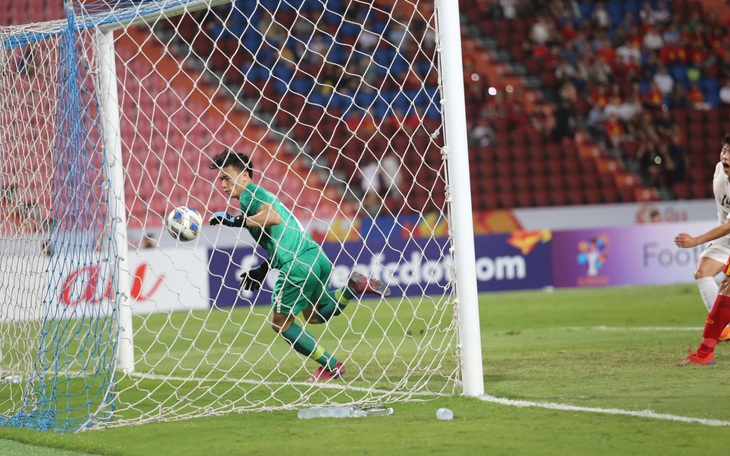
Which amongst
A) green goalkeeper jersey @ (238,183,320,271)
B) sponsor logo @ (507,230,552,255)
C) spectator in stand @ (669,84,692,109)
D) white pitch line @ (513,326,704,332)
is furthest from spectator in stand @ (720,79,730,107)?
green goalkeeper jersey @ (238,183,320,271)

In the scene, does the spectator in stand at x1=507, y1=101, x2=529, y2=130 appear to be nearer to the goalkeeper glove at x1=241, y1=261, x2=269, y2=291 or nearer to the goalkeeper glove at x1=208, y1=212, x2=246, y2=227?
the goalkeeper glove at x1=241, y1=261, x2=269, y2=291

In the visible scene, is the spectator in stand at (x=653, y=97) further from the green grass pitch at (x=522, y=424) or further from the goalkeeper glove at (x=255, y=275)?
the goalkeeper glove at (x=255, y=275)

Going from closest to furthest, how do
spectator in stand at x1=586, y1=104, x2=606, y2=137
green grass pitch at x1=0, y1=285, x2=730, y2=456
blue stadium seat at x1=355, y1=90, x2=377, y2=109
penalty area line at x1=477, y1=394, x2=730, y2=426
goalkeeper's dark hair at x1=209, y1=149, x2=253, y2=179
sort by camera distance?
green grass pitch at x1=0, y1=285, x2=730, y2=456, penalty area line at x1=477, y1=394, x2=730, y2=426, goalkeeper's dark hair at x1=209, y1=149, x2=253, y2=179, blue stadium seat at x1=355, y1=90, x2=377, y2=109, spectator in stand at x1=586, y1=104, x2=606, y2=137

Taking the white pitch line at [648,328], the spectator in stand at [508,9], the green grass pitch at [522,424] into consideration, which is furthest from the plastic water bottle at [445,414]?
the spectator in stand at [508,9]

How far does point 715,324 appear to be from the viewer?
290 inches

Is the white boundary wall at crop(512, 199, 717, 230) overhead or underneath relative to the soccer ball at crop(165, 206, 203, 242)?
underneath

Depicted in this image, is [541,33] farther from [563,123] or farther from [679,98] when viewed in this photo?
[679,98]

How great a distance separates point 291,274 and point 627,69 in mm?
15608

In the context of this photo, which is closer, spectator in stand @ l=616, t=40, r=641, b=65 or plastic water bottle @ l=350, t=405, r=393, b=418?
plastic water bottle @ l=350, t=405, r=393, b=418

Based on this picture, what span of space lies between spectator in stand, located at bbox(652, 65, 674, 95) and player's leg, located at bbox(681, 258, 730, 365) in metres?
14.6

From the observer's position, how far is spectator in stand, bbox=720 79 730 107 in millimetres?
21266

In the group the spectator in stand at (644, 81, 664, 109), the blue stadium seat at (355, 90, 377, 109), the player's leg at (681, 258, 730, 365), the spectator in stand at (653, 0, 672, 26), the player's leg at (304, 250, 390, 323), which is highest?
the spectator in stand at (653, 0, 672, 26)

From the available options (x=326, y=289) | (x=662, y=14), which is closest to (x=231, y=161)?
(x=326, y=289)

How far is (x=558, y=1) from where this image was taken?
22.1 m
